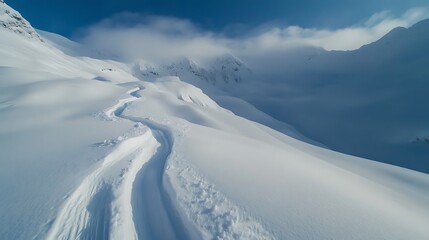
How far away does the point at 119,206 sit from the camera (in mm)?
4398

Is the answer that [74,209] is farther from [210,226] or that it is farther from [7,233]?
[210,226]

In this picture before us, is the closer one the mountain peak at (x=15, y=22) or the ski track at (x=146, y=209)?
the ski track at (x=146, y=209)

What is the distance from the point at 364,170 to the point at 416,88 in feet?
531

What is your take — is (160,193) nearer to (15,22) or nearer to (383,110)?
(15,22)

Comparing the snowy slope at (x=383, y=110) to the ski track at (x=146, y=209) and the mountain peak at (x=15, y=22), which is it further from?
the mountain peak at (x=15, y=22)

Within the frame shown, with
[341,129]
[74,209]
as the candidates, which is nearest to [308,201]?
[74,209]

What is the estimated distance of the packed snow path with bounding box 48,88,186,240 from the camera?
3.83 m

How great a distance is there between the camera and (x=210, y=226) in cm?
388

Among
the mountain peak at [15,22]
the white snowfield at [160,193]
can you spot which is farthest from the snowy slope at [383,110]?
the mountain peak at [15,22]

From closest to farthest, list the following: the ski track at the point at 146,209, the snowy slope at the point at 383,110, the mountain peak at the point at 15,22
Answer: the ski track at the point at 146,209, the mountain peak at the point at 15,22, the snowy slope at the point at 383,110

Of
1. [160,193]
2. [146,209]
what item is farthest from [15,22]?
[146,209]

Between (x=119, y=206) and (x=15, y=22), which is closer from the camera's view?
(x=119, y=206)

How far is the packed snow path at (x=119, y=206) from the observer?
3830 millimetres

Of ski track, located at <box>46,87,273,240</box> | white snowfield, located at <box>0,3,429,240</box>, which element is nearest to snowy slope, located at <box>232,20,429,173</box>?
white snowfield, located at <box>0,3,429,240</box>
